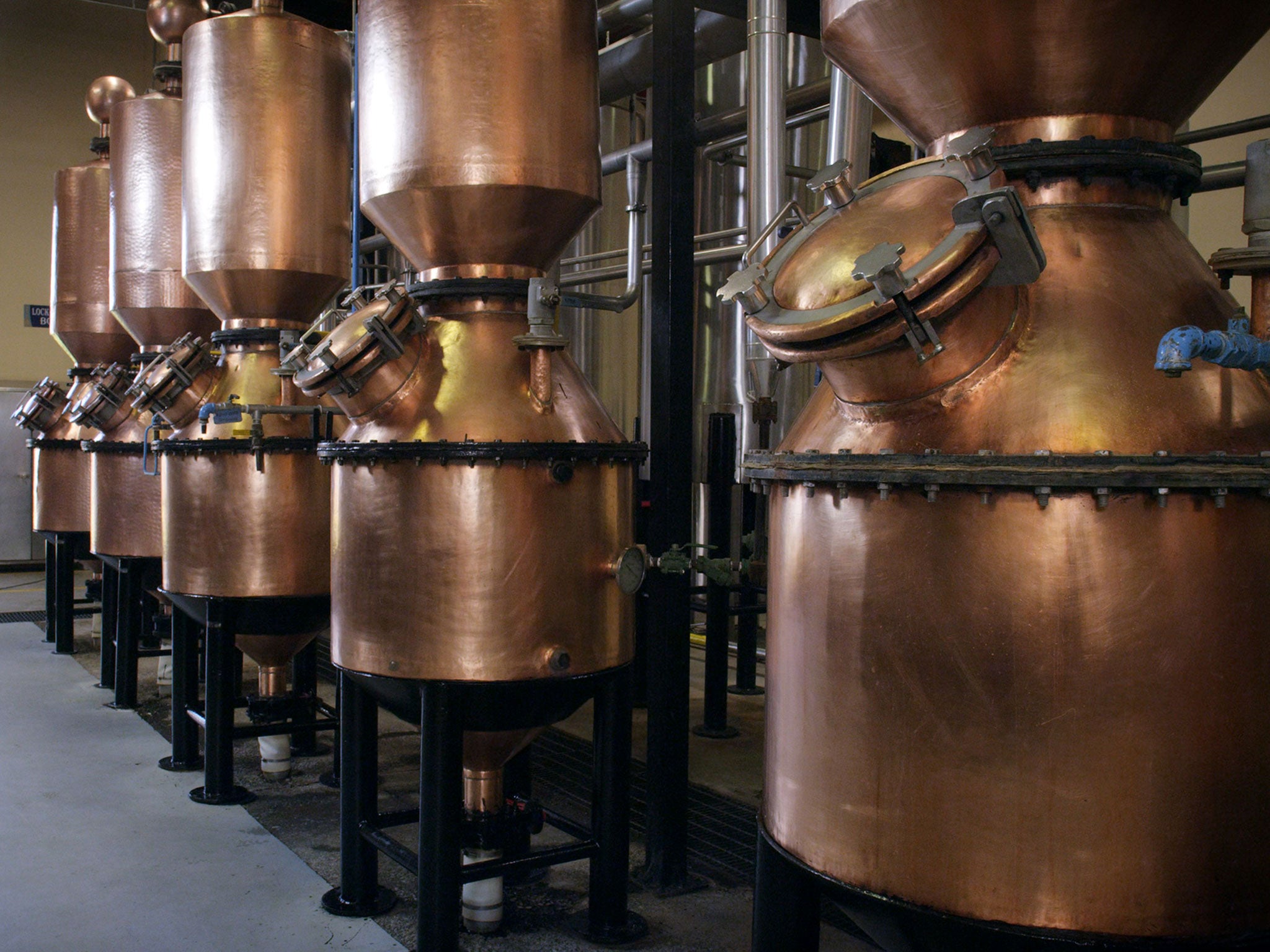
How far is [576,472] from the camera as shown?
2.54 m

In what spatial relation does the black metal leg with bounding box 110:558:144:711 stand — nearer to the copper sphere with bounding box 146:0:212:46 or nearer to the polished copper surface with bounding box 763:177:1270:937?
the copper sphere with bounding box 146:0:212:46

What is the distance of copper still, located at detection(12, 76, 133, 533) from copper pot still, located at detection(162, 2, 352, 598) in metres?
2.32

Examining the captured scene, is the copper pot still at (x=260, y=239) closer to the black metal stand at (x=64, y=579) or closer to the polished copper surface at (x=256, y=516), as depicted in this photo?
the polished copper surface at (x=256, y=516)

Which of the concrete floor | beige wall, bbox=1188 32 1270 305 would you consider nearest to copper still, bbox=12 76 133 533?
the concrete floor

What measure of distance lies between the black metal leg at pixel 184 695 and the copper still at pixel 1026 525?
3.36m

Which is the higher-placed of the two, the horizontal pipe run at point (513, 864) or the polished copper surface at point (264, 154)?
the polished copper surface at point (264, 154)

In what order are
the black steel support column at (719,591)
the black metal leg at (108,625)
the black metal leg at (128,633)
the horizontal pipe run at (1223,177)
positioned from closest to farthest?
the horizontal pipe run at (1223,177) < the black steel support column at (719,591) < the black metal leg at (128,633) < the black metal leg at (108,625)

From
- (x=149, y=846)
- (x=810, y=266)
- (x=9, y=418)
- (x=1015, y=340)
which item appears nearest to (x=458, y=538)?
(x=810, y=266)

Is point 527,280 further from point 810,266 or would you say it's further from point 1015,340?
point 1015,340

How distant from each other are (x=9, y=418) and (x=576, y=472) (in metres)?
9.52

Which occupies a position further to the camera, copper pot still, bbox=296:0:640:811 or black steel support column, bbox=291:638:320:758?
black steel support column, bbox=291:638:320:758

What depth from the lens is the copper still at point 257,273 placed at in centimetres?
369

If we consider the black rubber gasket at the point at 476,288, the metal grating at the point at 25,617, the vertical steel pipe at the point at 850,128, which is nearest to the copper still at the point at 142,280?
the black rubber gasket at the point at 476,288

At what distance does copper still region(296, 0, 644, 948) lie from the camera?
8.00 feet
